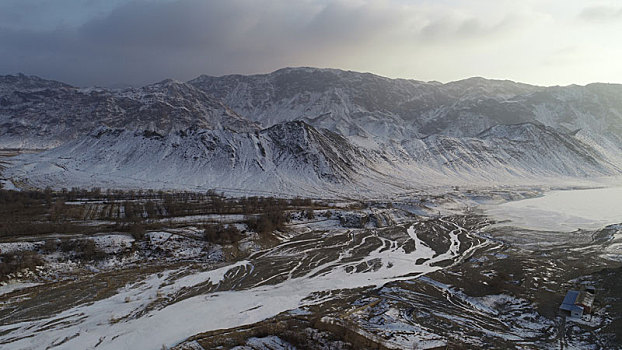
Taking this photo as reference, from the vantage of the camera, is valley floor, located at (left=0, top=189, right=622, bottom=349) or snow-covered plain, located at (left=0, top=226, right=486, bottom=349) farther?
snow-covered plain, located at (left=0, top=226, right=486, bottom=349)

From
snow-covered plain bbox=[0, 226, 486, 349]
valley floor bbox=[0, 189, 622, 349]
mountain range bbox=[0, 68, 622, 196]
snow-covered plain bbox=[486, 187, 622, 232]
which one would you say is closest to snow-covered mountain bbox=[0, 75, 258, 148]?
mountain range bbox=[0, 68, 622, 196]

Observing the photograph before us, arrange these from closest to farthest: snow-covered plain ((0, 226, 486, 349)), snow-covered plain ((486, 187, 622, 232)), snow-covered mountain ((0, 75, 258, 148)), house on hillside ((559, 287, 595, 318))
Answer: snow-covered plain ((0, 226, 486, 349)) < house on hillside ((559, 287, 595, 318)) < snow-covered plain ((486, 187, 622, 232)) < snow-covered mountain ((0, 75, 258, 148))

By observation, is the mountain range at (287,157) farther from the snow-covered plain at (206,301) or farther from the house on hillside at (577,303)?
the house on hillside at (577,303)

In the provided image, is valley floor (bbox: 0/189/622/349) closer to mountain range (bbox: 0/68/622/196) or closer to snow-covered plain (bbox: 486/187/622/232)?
snow-covered plain (bbox: 486/187/622/232)

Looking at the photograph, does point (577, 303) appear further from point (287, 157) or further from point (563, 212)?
point (287, 157)

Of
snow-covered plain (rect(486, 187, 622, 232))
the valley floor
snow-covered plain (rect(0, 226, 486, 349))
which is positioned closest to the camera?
the valley floor

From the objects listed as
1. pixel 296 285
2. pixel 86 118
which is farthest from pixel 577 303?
pixel 86 118

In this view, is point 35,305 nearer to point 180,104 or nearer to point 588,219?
point 588,219

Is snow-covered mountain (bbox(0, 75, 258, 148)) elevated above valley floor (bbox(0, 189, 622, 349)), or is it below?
above
